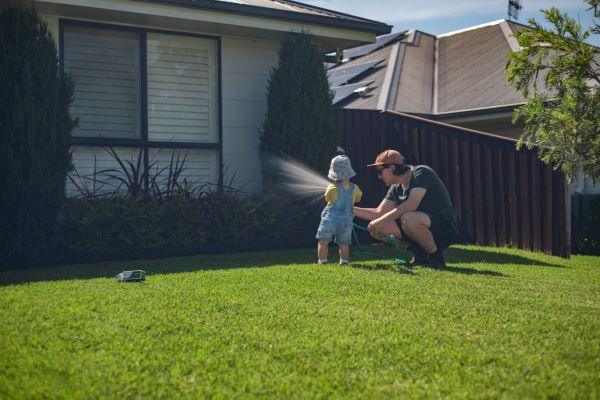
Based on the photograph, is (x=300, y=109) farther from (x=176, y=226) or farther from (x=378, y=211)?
(x=378, y=211)

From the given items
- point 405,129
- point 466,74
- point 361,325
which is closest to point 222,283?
point 361,325

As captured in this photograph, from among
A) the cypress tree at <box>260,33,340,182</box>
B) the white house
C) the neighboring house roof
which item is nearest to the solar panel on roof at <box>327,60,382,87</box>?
the neighboring house roof

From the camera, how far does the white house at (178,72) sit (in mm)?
9969

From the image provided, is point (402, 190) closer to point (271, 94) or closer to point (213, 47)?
point (271, 94)

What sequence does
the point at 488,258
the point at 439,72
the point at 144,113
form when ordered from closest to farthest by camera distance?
the point at 488,258 → the point at 144,113 → the point at 439,72

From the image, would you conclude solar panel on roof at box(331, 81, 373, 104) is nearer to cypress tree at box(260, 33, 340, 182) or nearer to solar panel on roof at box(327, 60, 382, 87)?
solar panel on roof at box(327, 60, 382, 87)

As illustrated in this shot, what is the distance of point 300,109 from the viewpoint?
35.6ft

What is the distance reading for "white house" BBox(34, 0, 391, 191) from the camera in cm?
997

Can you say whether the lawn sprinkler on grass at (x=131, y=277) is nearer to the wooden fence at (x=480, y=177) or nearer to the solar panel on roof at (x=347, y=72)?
the wooden fence at (x=480, y=177)

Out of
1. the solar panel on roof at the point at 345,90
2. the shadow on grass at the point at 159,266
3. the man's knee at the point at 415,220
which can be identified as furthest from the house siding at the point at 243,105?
the solar panel on roof at the point at 345,90

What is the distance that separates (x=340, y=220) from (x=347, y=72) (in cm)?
1354

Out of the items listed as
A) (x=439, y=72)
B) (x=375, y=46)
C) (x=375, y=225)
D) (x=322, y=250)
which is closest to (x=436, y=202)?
(x=375, y=225)

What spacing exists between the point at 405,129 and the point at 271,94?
8.56 feet

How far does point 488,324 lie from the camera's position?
5113 mm
